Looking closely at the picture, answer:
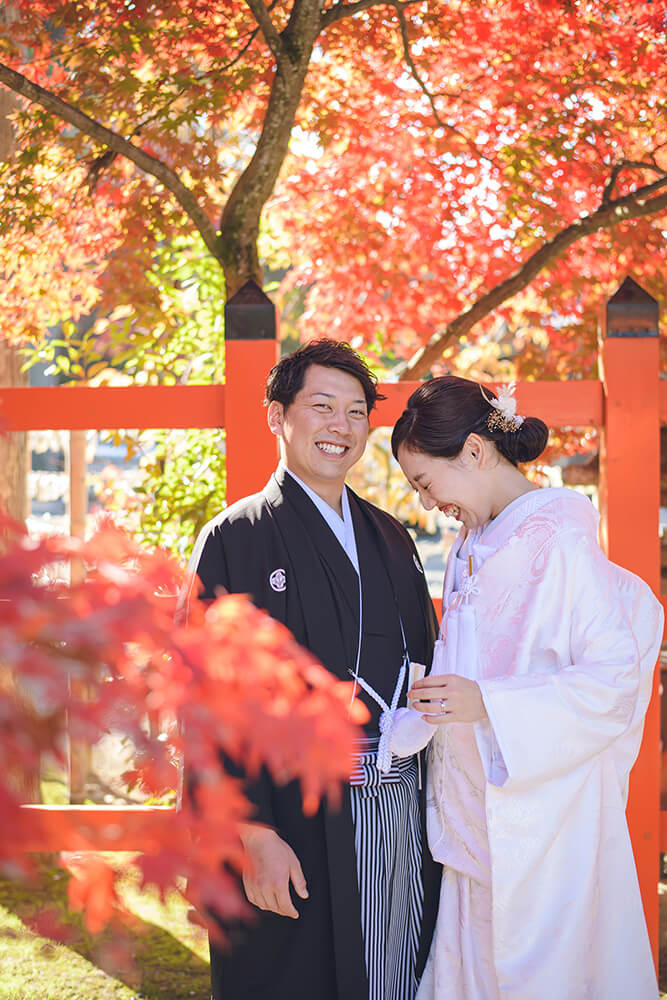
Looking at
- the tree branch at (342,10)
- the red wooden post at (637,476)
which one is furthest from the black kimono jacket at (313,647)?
the tree branch at (342,10)

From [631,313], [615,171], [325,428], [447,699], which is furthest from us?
[615,171]

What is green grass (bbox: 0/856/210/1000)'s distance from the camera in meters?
3.06

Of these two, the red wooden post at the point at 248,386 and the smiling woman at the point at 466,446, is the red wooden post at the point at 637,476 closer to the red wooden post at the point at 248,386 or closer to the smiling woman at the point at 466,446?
the smiling woman at the point at 466,446

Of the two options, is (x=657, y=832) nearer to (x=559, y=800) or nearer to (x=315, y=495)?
(x=559, y=800)

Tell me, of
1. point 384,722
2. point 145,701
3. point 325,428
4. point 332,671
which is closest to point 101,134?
point 325,428

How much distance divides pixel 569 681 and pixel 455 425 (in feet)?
1.99

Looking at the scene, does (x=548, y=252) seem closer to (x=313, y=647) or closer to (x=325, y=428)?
(x=325, y=428)

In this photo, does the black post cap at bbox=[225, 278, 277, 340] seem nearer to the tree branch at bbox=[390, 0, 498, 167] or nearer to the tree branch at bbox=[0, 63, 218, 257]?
the tree branch at bbox=[0, 63, 218, 257]

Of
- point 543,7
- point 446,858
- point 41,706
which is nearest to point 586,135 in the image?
point 543,7

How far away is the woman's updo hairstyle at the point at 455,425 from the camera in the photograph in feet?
6.54

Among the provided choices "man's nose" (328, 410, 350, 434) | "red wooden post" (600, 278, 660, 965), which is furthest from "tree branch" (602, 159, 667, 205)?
"man's nose" (328, 410, 350, 434)

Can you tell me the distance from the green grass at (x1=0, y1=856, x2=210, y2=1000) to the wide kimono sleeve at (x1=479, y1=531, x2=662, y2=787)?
1.71 m

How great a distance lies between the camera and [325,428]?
7.14 ft

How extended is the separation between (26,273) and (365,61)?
5.50 ft
